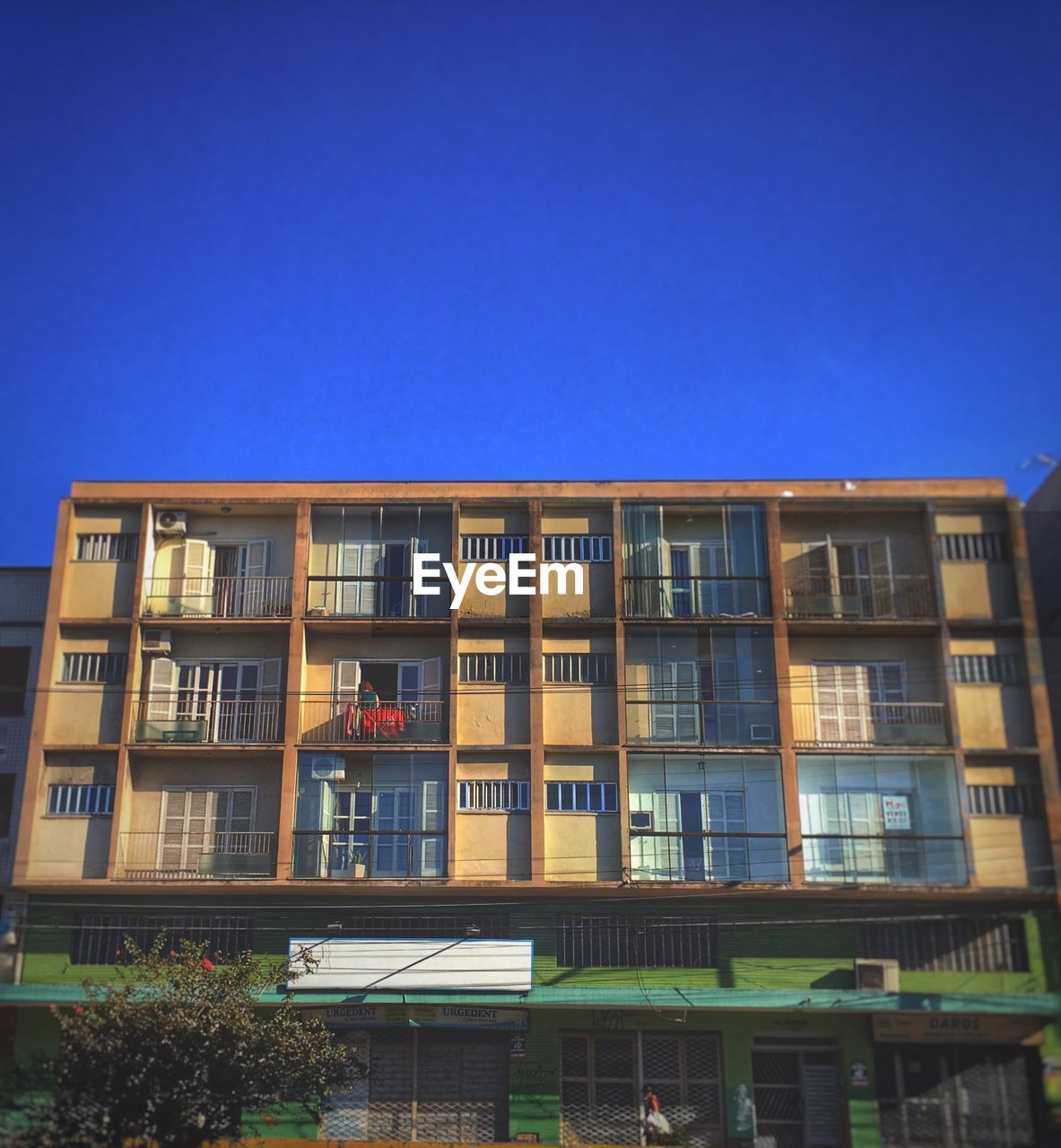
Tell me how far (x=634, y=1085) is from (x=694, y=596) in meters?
10.6

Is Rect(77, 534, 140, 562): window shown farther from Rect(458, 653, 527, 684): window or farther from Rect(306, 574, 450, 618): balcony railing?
Rect(458, 653, 527, 684): window

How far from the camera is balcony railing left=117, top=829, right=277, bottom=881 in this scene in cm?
2661

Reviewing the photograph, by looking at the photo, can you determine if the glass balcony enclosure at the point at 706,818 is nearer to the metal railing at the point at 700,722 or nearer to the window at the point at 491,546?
the metal railing at the point at 700,722

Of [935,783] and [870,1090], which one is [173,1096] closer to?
[870,1090]

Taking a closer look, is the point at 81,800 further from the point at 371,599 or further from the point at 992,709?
the point at 992,709

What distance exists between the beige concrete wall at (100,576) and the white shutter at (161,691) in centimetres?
143

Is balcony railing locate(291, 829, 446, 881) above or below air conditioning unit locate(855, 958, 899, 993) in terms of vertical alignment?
above

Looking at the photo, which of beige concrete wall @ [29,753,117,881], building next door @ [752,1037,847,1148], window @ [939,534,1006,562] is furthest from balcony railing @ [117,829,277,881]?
window @ [939,534,1006,562]

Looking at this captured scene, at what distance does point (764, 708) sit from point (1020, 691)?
215 inches

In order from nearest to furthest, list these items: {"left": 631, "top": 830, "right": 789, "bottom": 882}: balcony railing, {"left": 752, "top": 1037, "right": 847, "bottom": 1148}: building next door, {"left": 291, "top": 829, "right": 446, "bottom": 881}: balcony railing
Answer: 1. {"left": 752, "top": 1037, "right": 847, "bottom": 1148}: building next door
2. {"left": 631, "top": 830, "right": 789, "bottom": 882}: balcony railing
3. {"left": 291, "top": 829, "right": 446, "bottom": 881}: balcony railing

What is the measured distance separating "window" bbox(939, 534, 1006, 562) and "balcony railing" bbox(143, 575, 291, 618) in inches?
598

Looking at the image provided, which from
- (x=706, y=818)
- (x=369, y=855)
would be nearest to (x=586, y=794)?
(x=706, y=818)

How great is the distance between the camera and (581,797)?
26.9 metres

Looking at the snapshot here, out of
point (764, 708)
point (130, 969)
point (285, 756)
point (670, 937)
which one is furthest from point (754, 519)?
point (130, 969)
